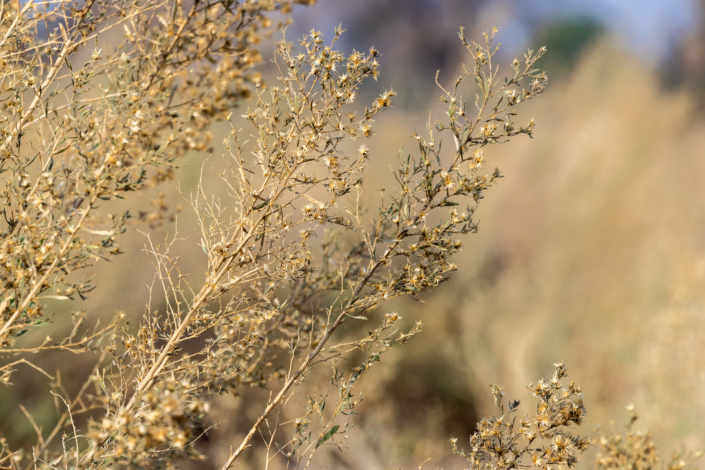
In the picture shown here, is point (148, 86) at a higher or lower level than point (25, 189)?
higher

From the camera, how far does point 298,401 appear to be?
3.50 meters

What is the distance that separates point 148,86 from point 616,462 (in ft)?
3.31

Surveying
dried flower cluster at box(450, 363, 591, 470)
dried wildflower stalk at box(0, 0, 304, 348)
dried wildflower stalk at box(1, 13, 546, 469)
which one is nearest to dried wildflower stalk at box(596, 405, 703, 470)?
dried flower cluster at box(450, 363, 591, 470)

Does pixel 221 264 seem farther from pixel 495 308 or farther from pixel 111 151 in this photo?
pixel 495 308

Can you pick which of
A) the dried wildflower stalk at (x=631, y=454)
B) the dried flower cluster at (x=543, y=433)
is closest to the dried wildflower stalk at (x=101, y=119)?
the dried flower cluster at (x=543, y=433)

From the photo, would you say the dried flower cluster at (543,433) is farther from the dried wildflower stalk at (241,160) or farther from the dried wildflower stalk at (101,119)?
the dried wildflower stalk at (101,119)

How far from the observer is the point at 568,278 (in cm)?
541

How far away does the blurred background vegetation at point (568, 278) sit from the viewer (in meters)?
2.66

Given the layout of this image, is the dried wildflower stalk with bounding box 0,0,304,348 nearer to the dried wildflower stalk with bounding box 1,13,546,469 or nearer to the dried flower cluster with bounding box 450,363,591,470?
the dried wildflower stalk with bounding box 1,13,546,469

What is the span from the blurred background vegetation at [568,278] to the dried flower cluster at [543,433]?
2.32ft

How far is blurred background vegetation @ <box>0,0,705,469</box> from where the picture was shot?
2656 mm

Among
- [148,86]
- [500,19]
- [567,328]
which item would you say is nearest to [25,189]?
[148,86]

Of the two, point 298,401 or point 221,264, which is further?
point 298,401

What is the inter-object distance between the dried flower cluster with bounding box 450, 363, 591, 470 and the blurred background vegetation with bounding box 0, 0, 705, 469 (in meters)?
0.71
